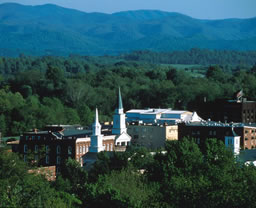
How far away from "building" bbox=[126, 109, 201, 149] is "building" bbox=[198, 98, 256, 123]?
445 inches

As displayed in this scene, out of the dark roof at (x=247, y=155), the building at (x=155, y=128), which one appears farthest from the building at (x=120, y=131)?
the dark roof at (x=247, y=155)

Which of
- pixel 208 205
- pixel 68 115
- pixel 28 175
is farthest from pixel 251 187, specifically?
pixel 68 115

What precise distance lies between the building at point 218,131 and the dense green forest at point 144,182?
15.7 meters

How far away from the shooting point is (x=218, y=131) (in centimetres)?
7975

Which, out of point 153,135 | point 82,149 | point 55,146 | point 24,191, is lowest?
point 82,149

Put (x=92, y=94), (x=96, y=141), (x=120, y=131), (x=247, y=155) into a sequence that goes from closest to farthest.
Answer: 1. (x=247, y=155)
2. (x=96, y=141)
3. (x=120, y=131)
4. (x=92, y=94)

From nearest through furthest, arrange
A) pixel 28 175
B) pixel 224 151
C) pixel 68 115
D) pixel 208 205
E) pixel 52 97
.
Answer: pixel 208 205, pixel 28 175, pixel 224 151, pixel 68 115, pixel 52 97

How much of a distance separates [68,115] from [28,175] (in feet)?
188

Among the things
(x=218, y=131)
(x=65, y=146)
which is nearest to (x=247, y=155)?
(x=218, y=131)

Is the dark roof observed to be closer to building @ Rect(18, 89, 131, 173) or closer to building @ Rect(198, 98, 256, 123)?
building @ Rect(18, 89, 131, 173)

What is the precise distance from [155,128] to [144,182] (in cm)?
3149

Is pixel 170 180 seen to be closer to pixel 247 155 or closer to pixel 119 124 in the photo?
pixel 247 155

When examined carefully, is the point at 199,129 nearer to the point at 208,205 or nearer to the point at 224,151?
the point at 224,151

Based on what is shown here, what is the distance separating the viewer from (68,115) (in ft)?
363
